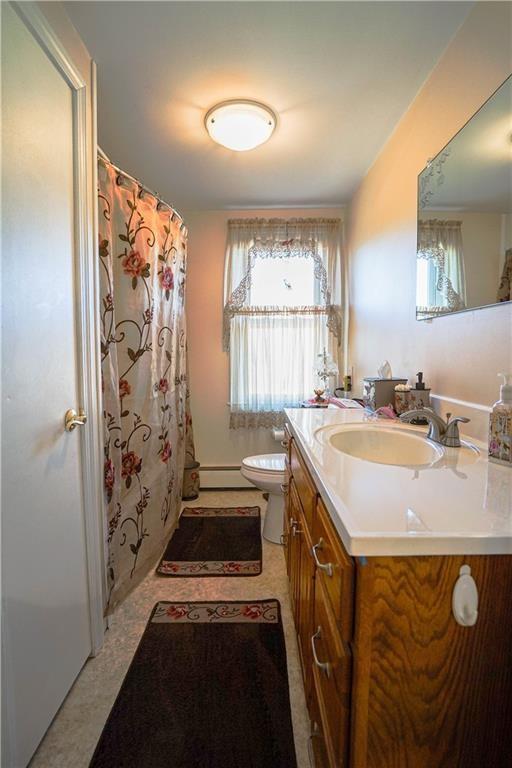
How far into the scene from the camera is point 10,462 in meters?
0.86

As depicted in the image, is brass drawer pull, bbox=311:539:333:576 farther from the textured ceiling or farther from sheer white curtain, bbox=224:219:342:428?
sheer white curtain, bbox=224:219:342:428

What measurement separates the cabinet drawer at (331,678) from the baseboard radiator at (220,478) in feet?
6.48

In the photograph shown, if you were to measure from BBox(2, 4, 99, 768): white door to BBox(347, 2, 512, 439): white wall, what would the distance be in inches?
54.1

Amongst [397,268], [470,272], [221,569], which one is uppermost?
[397,268]

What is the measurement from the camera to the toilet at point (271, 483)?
1.93 m

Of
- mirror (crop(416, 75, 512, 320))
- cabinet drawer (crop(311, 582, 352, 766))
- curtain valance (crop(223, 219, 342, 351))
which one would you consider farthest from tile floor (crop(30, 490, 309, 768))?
curtain valance (crop(223, 219, 342, 351))

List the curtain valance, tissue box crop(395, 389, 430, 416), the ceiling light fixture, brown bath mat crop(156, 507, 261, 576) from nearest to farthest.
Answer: tissue box crop(395, 389, 430, 416)
the ceiling light fixture
brown bath mat crop(156, 507, 261, 576)
the curtain valance

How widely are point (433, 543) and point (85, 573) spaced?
1250mm

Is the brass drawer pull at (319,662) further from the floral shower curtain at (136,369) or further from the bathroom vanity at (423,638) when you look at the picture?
the floral shower curtain at (136,369)

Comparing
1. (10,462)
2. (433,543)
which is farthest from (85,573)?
(433,543)

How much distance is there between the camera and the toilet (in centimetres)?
193

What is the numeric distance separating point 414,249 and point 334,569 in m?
1.43

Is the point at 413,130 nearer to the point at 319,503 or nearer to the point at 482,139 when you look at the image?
the point at 482,139

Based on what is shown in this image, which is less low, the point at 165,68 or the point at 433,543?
A: the point at 165,68
